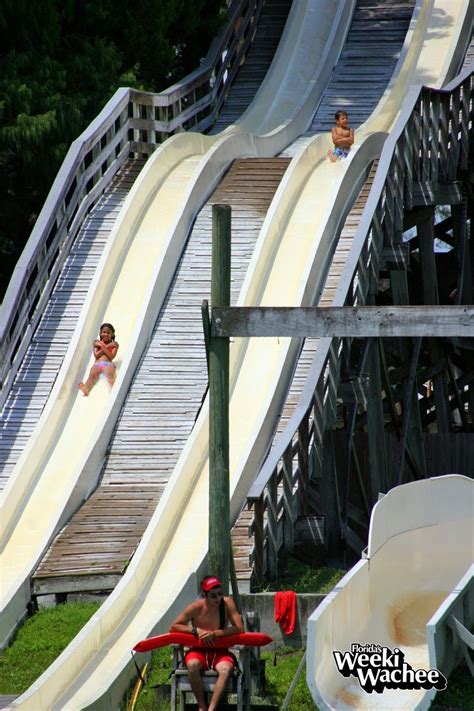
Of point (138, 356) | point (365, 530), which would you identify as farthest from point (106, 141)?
point (365, 530)

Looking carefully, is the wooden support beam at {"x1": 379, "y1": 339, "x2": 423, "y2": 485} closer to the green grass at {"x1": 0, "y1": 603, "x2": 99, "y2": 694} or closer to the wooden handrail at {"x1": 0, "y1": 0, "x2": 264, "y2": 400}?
the wooden handrail at {"x1": 0, "y1": 0, "x2": 264, "y2": 400}

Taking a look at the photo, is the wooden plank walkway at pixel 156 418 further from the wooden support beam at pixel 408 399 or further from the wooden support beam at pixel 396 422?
the wooden support beam at pixel 408 399

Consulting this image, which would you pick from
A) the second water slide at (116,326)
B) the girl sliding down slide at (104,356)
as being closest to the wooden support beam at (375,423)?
the second water slide at (116,326)

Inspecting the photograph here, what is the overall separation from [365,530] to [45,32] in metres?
8.09

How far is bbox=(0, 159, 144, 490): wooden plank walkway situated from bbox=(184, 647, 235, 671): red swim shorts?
18.1 feet

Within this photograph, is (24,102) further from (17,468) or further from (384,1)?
(384,1)

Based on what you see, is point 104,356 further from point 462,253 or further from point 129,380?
point 462,253

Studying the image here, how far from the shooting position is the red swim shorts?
417 inches

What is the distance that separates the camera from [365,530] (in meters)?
18.6

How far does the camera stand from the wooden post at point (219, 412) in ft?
36.4

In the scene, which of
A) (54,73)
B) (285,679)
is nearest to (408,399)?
(54,73)

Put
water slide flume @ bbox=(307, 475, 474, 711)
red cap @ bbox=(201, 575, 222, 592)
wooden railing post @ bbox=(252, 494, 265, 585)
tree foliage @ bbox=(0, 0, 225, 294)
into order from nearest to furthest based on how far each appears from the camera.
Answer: red cap @ bbox=(201, 575, 222, 592), water slide flume @ bbox=(307, 475, 474, 711), wooden railing post @ bbox=(252, 494, 265, 585), tree foliage @ bbox=(0, 0, 225, 294)

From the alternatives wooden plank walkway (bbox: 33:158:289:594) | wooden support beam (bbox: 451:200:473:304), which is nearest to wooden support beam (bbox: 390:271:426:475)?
wooden plank walkway (bbox: 33:158:289:594)

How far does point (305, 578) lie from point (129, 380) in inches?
146
